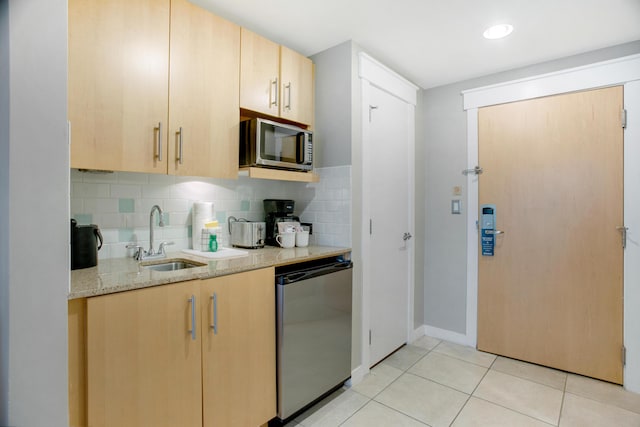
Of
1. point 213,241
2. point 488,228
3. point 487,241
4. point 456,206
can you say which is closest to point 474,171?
point 456,206

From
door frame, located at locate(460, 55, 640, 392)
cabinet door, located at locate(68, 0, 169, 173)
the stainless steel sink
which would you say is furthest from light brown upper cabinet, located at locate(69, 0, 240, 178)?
door frame, located at locate(460, 55, 640, 392)

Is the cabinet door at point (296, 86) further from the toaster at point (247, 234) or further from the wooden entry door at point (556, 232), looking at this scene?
the wooden entry door at point (556, 232)

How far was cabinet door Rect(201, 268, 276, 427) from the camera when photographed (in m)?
1.54

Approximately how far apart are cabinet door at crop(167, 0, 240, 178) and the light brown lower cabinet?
2.24 feet

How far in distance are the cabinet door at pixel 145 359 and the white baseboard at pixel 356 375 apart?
43.8 inches

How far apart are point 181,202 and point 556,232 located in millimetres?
2720

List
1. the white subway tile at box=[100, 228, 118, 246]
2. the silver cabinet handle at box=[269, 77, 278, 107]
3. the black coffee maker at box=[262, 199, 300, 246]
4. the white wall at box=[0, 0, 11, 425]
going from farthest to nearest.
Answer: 1. the black coffee maker at box=[262, 199, 300, 246]
2. the silver cabinet handle at box=[269, 77, 278, 107]
3. the white subway tile at box=[100, 228, 118, 246]
4. the white wall at box=[0, 0, 11, 425]

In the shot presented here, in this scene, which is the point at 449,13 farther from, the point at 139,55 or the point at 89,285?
the point at 89,285

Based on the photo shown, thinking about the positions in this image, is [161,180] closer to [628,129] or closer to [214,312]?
[214,312]

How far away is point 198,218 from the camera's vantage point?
2.12m

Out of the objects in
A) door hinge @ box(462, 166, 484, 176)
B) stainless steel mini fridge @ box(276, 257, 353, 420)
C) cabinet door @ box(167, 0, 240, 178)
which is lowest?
stainless steel mini fridge @ box(276, 257, 353, 420)

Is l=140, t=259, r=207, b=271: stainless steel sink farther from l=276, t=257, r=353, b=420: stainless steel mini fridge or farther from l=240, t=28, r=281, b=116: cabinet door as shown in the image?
l=240, t=28, r=281, b=116: cabinet door

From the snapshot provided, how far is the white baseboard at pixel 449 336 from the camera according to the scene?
2.98 meters

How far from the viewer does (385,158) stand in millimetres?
2703
